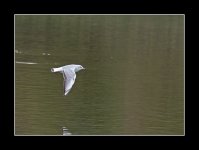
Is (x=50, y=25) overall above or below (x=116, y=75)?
above

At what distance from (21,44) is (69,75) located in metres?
3.92

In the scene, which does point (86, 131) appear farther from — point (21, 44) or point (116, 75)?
point (21, 44)

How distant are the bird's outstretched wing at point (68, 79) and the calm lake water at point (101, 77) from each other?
38 centimetres

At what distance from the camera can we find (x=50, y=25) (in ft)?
41.6

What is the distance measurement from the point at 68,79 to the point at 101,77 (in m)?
1.96

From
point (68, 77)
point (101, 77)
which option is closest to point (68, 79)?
point (68, 77)

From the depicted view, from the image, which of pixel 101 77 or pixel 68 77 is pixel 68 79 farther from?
pixel 101 77

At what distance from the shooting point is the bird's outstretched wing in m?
7.91

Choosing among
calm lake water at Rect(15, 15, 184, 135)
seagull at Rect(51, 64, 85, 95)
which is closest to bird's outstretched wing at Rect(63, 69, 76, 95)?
seagull at Rect(51, 64, 85, 95)

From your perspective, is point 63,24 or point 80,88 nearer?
point 80,88

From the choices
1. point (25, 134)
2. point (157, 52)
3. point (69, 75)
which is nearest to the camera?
point (25, 134)

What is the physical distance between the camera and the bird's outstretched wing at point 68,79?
791cm

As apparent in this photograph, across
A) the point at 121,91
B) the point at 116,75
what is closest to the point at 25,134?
the point at 121,91

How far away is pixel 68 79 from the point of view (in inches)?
314
